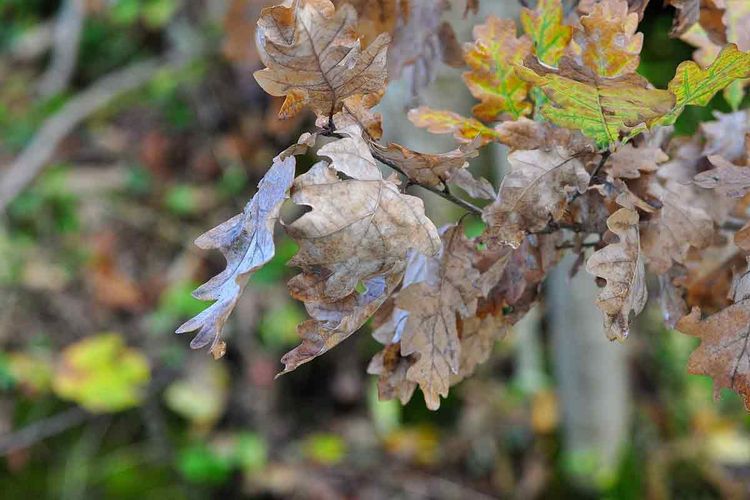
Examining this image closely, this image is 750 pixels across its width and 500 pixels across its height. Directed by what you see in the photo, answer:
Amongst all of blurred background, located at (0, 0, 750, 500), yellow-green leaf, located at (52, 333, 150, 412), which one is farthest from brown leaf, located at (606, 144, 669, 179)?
yellow-green leaf, located at (52, 333, 150, 412)

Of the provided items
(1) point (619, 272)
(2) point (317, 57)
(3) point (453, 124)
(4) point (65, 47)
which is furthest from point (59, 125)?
(1) point (619, 272)

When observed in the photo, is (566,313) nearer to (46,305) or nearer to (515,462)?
(515,462)

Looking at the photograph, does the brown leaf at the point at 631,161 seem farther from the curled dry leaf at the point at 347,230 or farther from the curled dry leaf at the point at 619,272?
the curled dry leaf at the point at 347,230

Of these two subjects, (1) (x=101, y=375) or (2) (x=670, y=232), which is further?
(1) (x=101, y=375)

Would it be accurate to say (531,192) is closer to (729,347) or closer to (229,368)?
(729,347)

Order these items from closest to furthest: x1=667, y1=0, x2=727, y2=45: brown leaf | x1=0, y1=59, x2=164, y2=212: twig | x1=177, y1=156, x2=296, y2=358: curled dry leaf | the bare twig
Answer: x1=177, y1=156, x2=296, y2=358: curled dry leaf, x1=667, y1=0, x2=727, y2=45: brown leaf, x1=0, y1=59, x2=164, y2=212: twig, the bare twig

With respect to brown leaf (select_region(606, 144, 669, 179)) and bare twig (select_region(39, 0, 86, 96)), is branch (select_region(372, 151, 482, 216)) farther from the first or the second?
bare twig (select_region(39, 0, 86, 96))
